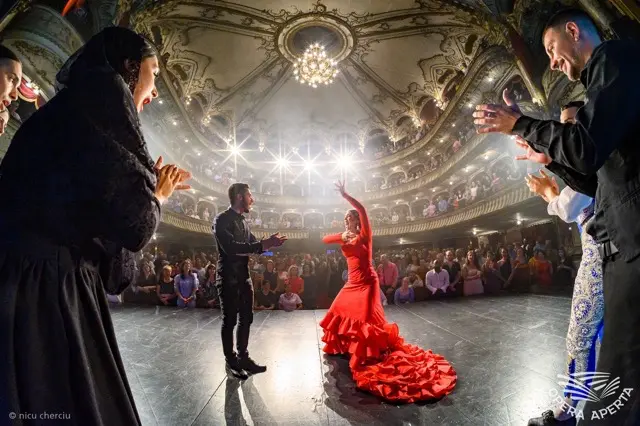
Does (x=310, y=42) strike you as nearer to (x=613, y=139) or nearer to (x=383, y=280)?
(x=383, y=280)

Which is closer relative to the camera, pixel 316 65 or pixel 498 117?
pixel 498 117

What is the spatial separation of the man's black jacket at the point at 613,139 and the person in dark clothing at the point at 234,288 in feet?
7.98

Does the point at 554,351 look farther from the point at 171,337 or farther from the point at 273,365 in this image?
the point at 171,337

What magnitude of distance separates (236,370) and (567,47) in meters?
3.61

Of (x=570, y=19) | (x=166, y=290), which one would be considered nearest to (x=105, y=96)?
(x=570, y=19)

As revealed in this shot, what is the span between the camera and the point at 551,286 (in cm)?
832

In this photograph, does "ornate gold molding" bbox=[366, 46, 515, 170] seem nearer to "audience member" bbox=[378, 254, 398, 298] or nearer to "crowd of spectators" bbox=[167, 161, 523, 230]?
"crowd of spectators" bbox=[167, 161, 523, 230]

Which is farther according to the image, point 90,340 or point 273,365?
point 273,365

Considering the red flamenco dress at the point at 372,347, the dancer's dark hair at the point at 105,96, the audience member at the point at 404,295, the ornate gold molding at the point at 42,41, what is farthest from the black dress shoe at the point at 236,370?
the ornate gold molding at the point at 42,41

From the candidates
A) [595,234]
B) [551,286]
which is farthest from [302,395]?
[551,286]

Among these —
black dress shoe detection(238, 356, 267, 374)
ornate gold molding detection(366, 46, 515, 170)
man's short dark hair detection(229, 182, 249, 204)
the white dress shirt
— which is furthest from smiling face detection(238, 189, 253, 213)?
ornate gold molding detection(366, 46, 515, 170)

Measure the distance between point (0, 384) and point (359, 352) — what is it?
2828 mm

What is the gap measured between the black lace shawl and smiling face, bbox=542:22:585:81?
1905mm

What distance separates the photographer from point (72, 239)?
0.93 meters
